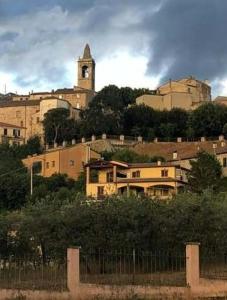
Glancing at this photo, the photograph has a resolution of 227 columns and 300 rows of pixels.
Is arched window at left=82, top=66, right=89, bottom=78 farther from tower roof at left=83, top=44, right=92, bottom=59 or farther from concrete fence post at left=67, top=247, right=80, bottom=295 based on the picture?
concrete fence post at left=67, top=247, right=80, bottom=295

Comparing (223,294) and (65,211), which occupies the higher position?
(65,211)

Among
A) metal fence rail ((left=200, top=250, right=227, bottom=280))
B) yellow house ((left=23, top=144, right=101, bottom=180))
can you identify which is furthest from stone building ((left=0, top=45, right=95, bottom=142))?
metal fence rail ((left=200, top=250, right=227, bottom=280))

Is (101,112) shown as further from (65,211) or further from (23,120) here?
(65,211)

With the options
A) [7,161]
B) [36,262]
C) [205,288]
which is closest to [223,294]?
[205,288]

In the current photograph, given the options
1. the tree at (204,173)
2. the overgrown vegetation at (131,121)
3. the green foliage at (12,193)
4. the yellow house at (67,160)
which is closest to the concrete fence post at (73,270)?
the tree at (204,173)

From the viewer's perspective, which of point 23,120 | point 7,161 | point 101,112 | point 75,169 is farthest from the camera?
point 23,120

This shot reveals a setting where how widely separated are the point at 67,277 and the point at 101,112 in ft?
303

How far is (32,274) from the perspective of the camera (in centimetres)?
2312

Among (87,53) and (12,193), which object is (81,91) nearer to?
(87,53)

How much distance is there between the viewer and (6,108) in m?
148

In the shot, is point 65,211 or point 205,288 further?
point 65,211

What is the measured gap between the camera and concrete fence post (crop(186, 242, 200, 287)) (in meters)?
22.9

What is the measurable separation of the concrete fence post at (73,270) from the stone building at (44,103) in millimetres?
102198

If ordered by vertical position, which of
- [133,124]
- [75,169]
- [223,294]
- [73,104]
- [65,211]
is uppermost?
[73,104]
